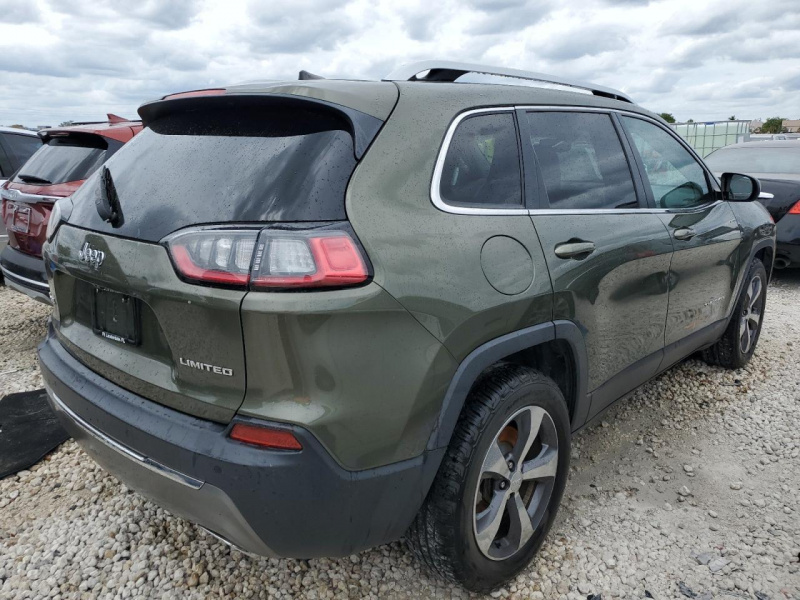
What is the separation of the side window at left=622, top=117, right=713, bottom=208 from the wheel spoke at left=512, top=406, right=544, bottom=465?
1408 mm

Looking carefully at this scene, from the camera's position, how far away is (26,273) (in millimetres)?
4355

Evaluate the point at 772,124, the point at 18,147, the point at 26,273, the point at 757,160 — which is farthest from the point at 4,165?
the point at 772,124

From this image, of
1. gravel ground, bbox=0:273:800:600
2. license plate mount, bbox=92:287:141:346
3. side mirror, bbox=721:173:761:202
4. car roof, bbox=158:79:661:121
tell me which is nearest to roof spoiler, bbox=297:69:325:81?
car roof, bbox=158:79:661:121

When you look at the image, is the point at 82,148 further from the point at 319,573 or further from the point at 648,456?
the point at 648,456

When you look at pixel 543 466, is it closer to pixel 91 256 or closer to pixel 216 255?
pixel 216 255

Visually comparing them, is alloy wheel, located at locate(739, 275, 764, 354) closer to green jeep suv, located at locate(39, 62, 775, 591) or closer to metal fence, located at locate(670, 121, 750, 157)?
green jeep suv, located at locate(39, 62, 775, 591)

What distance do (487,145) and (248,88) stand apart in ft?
2.73

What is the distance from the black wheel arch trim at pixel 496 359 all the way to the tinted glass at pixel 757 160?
5.82 m

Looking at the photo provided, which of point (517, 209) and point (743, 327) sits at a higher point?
point (517, 209)

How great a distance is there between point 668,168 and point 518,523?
2081 mm

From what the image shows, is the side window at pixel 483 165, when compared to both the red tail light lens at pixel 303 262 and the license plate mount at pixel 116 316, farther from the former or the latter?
the license plate mount at pixel 116 316

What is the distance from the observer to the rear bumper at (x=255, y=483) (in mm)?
1608

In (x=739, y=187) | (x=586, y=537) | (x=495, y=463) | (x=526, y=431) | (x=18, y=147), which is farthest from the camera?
(x=18, y=147)

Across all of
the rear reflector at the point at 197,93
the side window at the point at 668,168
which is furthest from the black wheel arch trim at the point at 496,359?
the rear reflector at the point at 197,93
